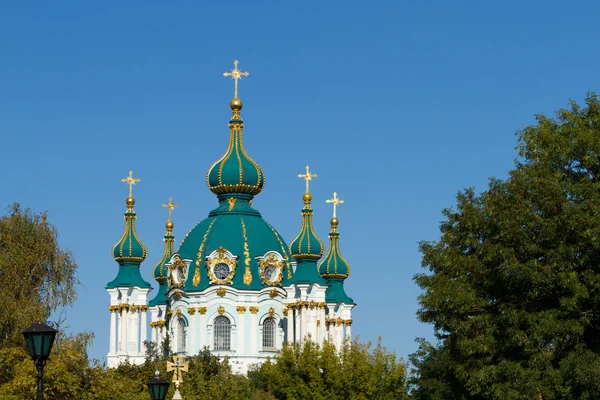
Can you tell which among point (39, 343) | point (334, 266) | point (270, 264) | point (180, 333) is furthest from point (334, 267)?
point (39, 343)

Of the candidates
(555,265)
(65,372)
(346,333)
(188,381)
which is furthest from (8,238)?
(346,333)

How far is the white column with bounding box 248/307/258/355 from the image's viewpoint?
7469cm

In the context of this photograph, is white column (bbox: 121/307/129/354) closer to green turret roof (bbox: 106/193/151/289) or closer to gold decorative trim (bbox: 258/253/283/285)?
green turret roof (bbox: 106/193/151/289)

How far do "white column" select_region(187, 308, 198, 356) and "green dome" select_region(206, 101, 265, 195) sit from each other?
736 cm

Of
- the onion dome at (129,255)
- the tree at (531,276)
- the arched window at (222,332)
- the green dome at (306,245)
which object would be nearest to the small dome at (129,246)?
the onion dome at (129,255)

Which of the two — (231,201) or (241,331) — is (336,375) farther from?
(231,201)

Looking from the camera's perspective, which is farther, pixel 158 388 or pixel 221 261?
pixel 221 261

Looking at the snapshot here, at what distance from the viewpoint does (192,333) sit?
2940 inches

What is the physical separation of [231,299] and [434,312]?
35.7 metres

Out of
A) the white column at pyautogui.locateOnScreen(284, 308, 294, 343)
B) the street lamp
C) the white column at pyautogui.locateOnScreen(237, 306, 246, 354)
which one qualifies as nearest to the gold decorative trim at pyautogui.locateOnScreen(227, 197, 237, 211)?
the white column at pyautogui.locateOnScreen(237, 306, 246, 354)

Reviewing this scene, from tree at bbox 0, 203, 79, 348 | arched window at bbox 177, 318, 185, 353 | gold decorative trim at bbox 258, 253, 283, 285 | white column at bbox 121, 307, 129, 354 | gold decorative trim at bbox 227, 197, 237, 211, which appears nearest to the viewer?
tree at bbox 0, 203, 79, 348

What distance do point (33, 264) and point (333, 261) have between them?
36368 mm

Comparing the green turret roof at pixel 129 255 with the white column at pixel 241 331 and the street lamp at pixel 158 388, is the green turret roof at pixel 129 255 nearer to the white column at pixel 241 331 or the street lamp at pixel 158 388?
the white column at pixel 241 331

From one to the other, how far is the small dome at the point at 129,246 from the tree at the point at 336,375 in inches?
842
